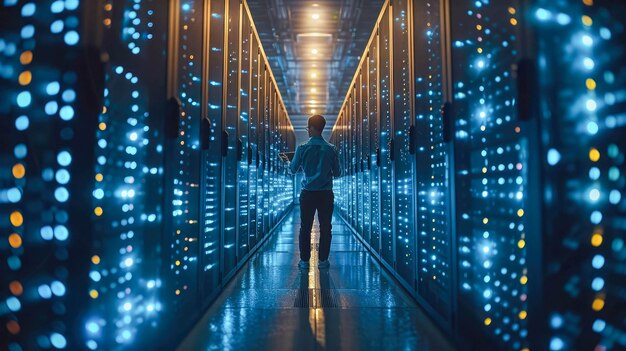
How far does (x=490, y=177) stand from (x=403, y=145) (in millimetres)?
1357

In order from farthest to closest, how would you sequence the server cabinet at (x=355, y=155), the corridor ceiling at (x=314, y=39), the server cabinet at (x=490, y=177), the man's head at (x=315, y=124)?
the server cabinet at (x=355, y=155)
the corridor ceiling at (x=314, y=39)
the man's head at (x=315, y=124)
the server cabinet at (x=490, y=177)

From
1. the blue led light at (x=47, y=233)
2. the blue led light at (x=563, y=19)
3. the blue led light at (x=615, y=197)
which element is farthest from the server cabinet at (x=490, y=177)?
the blue led light at (x=47, y=233)

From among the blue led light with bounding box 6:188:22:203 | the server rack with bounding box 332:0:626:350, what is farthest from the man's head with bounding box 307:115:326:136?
the blue led light with bounding box 6:188:22:203

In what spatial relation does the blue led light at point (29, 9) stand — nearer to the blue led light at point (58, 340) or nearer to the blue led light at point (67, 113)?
the blue led light at point (67, 113)

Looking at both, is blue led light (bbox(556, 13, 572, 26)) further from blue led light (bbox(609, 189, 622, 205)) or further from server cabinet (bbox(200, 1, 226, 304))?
server cabinet (bbox(200, 1, 226, 304))

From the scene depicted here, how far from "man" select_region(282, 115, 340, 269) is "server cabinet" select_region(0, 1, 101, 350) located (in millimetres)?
2539

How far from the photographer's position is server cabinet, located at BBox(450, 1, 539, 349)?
1280 millimetres

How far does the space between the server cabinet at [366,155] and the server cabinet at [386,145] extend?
79 centimetres

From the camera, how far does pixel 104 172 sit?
4.26 feet

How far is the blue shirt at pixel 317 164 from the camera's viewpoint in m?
3.56

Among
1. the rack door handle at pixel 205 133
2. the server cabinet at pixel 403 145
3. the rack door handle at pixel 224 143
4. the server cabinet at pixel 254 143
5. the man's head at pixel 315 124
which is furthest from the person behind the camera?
the server cabinet at pixel 254 143

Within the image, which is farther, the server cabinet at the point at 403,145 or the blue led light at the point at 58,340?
the server cabinet at the point at 403,145

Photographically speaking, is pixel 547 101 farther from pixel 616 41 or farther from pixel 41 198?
pixel 41 198

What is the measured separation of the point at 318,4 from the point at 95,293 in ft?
18.2
